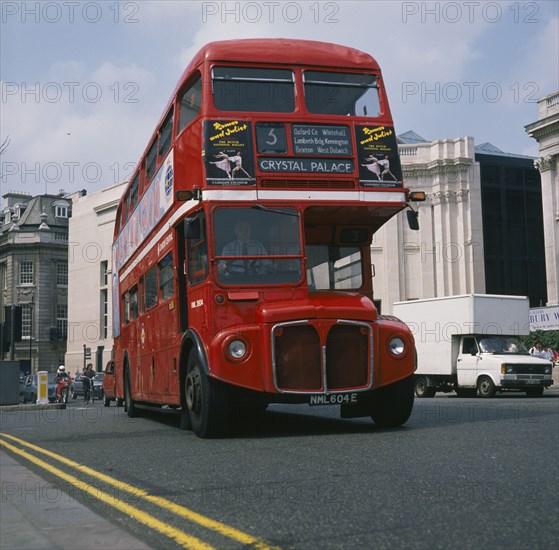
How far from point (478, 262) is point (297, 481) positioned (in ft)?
142

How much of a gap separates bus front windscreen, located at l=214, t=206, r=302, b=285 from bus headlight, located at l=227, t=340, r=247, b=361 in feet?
2.51

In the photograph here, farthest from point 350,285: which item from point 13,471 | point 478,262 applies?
point 478,262

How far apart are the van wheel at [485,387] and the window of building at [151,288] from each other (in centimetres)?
1309

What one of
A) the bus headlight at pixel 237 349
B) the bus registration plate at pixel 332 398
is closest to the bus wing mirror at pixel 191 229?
the bus headlight at pixel 237 349

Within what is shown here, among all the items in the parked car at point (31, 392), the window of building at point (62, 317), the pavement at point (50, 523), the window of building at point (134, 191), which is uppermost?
the window of building at point (62, 317)

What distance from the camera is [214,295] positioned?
951 centimetres

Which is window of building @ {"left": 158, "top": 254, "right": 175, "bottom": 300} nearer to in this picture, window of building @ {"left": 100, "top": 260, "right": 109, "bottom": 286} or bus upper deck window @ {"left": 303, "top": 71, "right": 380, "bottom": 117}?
bus upper deck window @ {"left": 303, "top": 71, "right": 380, "bottom": 117}

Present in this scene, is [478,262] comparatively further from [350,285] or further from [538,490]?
[538,490]

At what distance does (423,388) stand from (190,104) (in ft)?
59.9

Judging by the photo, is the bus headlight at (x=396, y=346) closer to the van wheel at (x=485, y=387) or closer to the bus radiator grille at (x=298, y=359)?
the bus radiator grille at (x=298, y=359)

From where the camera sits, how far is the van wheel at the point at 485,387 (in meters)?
23.5

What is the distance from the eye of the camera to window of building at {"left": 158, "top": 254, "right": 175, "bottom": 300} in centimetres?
1136

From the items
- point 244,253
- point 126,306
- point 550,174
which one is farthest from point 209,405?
point 550,174

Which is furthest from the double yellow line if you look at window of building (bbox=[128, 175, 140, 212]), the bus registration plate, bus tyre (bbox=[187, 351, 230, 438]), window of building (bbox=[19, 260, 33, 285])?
window of building (bbox=[19, 260, 33, 285])
